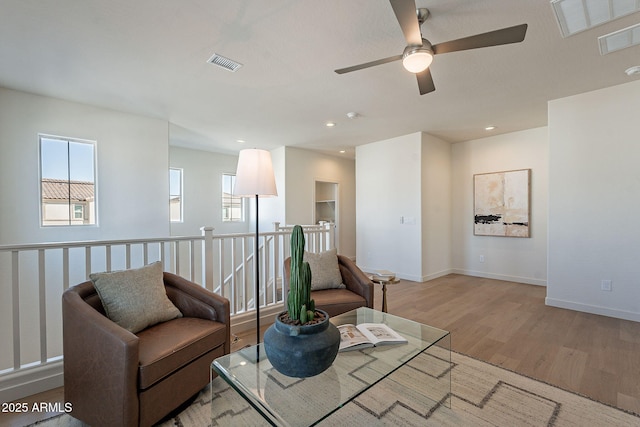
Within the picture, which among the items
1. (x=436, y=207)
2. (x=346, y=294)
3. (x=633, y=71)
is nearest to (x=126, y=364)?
(x=346, y=294)

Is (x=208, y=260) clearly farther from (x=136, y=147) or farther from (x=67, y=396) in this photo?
(x=136, y=147)

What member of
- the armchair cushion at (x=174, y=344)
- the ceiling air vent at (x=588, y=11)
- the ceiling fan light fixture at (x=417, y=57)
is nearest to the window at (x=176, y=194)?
the armchair cushion at (x=174, y=344)

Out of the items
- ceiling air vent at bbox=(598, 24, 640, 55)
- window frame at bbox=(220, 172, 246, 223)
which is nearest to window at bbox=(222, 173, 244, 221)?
window frame at bbox=(220, 172, 246, 223)

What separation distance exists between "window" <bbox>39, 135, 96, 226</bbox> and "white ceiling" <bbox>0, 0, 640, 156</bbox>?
65 cm

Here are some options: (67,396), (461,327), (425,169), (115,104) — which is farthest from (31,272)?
(425,169)

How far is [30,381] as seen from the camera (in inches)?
73.5

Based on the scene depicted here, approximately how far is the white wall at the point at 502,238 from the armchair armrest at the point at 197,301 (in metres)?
4.88

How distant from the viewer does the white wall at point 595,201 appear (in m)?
3.11

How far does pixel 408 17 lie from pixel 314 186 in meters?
4.85

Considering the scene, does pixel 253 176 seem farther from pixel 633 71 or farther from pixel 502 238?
pixel 502 238

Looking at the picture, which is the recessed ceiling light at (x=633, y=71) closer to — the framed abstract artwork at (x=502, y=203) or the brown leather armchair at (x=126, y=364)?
the framed abstract artwork at (x=502, y=203)

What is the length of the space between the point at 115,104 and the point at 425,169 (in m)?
4.72

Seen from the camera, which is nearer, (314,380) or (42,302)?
(314,380)

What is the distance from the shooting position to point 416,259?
16.2 feet
